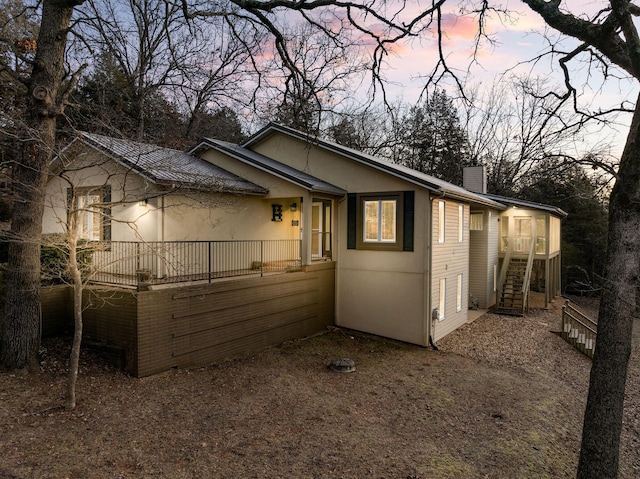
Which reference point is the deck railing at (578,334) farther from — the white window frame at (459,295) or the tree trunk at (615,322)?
the tree trunk at (615,322)

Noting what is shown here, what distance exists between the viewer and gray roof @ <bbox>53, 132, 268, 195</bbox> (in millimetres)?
9852

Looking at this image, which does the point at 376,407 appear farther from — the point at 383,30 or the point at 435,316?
the point at 383,30

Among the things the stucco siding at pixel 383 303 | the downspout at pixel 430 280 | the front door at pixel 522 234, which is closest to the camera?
the downspout at pixel 430 280

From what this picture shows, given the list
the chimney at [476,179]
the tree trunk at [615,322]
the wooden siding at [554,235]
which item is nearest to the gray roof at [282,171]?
the tree trunk at [615,322]

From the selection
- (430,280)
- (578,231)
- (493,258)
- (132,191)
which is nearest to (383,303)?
(430,280)

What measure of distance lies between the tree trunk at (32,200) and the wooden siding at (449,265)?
32.2 feet

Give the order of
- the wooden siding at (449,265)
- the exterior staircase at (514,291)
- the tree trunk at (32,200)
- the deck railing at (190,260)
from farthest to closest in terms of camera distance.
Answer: the exterior staircase at (514,291)
the wooden siding at (449,265)
the deck railing at (190,260)
the tree trunk at (32,200)

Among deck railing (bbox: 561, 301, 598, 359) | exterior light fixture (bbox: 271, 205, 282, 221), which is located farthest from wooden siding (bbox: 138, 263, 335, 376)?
deck railing (bbox: 561, 301, 598, 359)

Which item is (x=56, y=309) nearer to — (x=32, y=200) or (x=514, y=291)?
(x=32, y=200)

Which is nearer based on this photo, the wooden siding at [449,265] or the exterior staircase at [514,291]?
the wooden siding at [449,265]

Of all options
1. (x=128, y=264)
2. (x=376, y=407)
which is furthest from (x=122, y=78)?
(x=376, y=407)

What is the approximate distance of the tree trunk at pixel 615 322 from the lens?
4.86 m

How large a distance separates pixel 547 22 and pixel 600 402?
5055mm

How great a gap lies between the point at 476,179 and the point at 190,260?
51.1 feet
